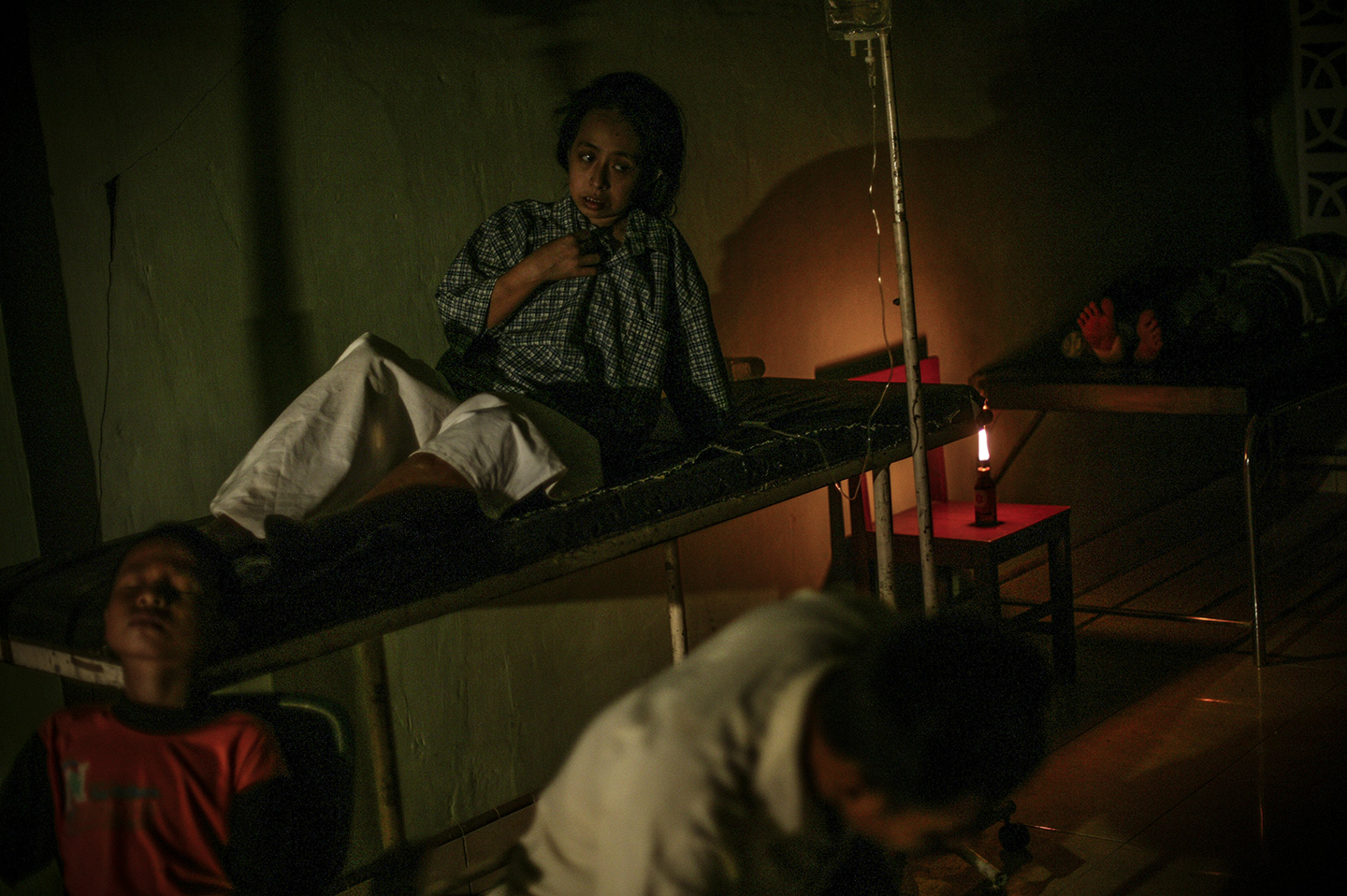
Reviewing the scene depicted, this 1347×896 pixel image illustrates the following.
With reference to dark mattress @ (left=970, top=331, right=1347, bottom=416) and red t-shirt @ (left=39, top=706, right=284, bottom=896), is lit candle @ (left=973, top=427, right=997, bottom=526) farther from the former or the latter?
red t-shirt @ (left=39, top=706, right=284, bottom=896)

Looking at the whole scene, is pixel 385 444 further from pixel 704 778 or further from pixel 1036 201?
pixel 1036 201

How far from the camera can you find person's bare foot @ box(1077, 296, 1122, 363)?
420 cm

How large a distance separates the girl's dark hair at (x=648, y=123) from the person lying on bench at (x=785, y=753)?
1733 mm

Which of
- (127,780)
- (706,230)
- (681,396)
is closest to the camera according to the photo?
(127,780)

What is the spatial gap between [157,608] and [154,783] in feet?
1.09

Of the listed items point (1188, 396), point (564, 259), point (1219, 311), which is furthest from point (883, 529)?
point (1219, 311)

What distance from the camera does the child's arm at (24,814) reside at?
1889mm

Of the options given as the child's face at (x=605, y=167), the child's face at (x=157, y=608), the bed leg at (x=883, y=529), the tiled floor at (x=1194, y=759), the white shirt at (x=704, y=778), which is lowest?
the tiled floor at (x=1194, y=759)

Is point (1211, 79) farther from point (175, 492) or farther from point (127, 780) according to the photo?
point (127, 780)

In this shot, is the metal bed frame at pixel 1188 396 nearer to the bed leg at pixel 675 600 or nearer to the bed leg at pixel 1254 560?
the bed leg at pixel 1254 560

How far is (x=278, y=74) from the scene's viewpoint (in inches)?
107

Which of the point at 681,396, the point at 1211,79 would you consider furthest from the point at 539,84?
the point at 1211,79

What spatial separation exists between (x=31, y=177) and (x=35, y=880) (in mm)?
1348

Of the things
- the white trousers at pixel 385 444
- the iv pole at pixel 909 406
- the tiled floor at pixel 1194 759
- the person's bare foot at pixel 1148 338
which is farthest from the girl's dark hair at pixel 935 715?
the person's bare foot at pixel 1148 338
